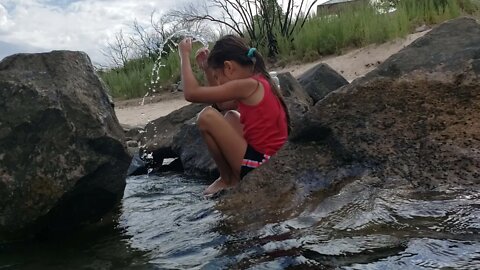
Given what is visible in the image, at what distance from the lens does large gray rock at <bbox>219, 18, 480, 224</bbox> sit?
128 inches

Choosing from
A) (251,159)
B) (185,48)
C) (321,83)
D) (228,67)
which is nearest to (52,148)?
(251,159)

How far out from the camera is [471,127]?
338 centimetres

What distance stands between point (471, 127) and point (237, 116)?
1.82 m

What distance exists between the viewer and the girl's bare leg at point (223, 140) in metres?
4.48

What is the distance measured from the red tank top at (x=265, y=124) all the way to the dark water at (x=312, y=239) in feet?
2.73

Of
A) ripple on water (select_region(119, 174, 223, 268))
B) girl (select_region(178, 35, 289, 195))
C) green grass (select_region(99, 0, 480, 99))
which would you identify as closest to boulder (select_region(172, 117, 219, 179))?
ripple on water (select_region(119, 174, 223, 268))

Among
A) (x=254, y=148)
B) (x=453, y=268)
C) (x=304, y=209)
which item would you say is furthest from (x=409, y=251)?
(x=254, y=148)

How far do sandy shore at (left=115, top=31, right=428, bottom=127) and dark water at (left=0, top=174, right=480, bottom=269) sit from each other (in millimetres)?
7200

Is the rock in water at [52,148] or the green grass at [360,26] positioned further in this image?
the green grass at [360,26]

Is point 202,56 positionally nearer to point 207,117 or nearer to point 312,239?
point 207,117

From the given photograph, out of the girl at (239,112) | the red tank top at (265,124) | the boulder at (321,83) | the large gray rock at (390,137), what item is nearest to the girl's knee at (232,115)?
the girl at (239,112)

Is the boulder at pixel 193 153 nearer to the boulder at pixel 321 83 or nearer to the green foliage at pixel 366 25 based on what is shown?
the boulder at pixel 321 83

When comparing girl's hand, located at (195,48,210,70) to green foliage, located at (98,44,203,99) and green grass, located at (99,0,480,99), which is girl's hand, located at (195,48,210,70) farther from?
green foliage, located at (98,44,203,99)

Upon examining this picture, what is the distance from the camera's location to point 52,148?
345 centimetres
